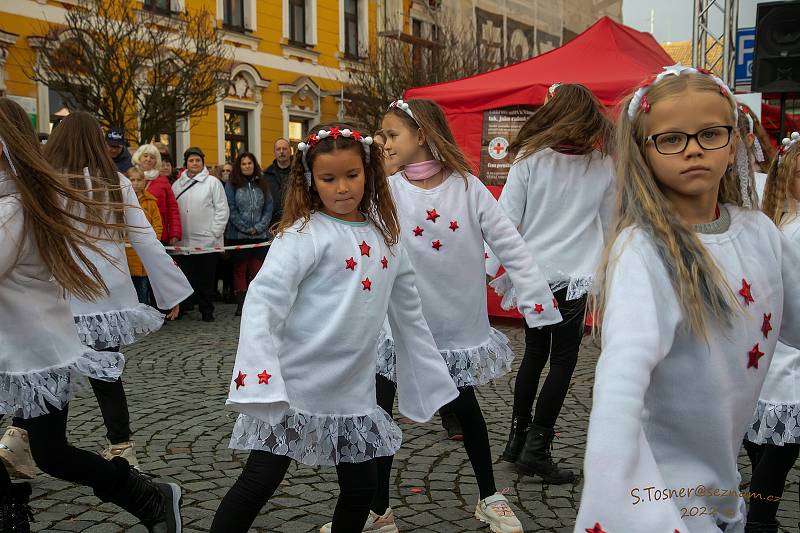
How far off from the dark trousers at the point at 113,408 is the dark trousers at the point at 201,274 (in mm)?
5536

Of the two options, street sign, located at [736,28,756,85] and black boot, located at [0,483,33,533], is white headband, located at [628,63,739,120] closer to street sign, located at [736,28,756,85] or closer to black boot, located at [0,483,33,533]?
black boot, located at [0,483,33,533]

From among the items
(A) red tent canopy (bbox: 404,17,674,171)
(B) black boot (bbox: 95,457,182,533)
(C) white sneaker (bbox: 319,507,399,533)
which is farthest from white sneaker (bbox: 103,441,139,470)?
(A) red tent canopy (bbox: 404,17,674,171)

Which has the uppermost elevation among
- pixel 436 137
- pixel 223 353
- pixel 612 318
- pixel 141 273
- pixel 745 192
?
pixel 436 137

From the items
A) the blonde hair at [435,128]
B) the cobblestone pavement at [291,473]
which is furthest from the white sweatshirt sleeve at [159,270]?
the blonde hair at [435,128]

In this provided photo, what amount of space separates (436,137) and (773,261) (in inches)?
82.7

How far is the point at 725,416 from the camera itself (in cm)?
184

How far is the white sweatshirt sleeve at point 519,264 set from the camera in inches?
148

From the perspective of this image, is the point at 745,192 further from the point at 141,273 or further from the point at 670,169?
the point at 141,273

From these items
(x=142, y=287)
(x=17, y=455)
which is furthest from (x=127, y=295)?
(x=142, y=287)

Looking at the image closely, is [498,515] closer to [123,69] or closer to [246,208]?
[246,208]

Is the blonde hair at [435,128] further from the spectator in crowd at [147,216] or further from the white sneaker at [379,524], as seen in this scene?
the spectator in crowd at [147,216]

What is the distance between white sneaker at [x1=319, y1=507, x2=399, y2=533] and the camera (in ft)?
11.4

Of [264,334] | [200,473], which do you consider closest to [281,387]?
[264,334]

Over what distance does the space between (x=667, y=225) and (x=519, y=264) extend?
1.93m
